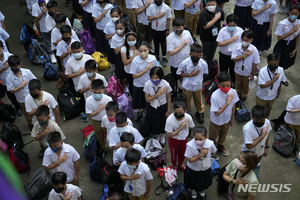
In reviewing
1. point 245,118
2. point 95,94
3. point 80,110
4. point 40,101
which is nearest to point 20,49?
point 80,110

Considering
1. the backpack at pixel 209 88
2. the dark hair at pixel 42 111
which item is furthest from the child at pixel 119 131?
the backpack at pixel 209 88

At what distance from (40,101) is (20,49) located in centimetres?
425

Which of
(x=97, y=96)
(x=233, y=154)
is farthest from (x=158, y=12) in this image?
(x=233, y=154)

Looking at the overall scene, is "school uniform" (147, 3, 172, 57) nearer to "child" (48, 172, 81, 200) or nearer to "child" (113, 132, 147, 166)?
"child" (113, 132, 147, 166)

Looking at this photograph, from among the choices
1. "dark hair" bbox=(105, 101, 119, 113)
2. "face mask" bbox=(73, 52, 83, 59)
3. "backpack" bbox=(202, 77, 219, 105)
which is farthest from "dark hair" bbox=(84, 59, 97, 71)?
"backpack" bbox=(202, 77, 219, 105)

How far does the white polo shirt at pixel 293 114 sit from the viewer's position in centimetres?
535

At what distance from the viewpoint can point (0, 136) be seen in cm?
607

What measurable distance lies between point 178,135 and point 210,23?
117 inches

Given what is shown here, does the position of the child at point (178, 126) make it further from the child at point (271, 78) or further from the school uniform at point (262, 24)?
the school uniform at point (262, 24)

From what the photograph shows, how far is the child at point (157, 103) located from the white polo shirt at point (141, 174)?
57.7 inches

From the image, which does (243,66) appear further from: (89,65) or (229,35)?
(89,65)

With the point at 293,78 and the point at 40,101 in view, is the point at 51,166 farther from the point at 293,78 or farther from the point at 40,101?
the point at 293,78

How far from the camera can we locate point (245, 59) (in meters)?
6.24

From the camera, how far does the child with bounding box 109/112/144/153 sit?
4828 mm
